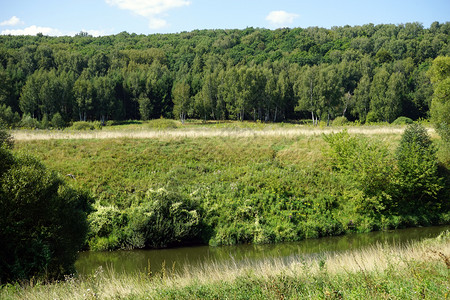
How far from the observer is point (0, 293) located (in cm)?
866

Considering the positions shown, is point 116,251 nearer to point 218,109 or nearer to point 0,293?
point 0,293

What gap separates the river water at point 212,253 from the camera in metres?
16.3

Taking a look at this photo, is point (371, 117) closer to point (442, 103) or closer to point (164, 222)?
point (442, 103)

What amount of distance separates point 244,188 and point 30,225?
44.0ft

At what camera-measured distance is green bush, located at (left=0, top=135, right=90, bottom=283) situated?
11891 millimetres

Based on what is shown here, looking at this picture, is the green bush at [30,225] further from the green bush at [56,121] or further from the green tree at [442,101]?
the green bush at [56,121]

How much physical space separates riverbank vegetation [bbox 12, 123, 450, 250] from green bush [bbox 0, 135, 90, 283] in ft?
19.3

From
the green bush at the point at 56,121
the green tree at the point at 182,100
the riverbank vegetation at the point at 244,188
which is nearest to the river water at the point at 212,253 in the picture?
the riverbank vegetation at the point at 244,188

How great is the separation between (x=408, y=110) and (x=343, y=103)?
15.2m

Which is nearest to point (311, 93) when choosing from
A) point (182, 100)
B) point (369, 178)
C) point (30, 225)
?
point (182, 100)

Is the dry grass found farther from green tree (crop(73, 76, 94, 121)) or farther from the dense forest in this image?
green tree (crop(73, 76, 94, 121))

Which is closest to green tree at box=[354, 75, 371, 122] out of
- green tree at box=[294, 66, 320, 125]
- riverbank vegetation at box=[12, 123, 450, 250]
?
green tree at box=[294, 66, 320, 125]

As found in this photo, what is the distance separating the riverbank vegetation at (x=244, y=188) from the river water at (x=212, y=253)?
2.19 feet

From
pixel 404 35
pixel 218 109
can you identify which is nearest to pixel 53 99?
pixel 218 109
